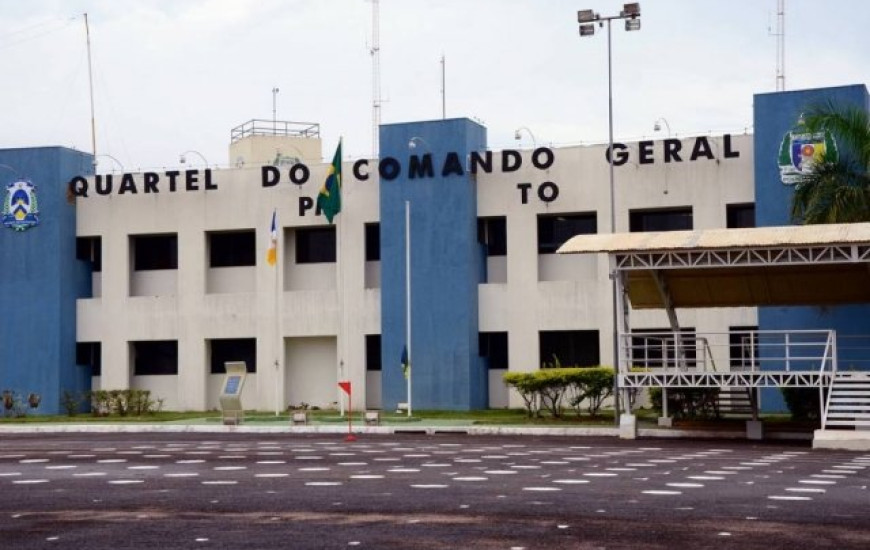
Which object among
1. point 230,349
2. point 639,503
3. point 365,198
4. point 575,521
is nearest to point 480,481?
point 639,503

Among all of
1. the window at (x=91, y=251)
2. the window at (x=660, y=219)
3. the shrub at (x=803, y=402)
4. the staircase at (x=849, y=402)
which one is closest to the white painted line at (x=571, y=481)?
the staircase at (x=849, y=402)

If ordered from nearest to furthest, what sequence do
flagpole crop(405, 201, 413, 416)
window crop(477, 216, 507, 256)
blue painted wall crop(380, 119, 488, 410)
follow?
1. blue painted wall crop(380, 119, 488, 410)
2. flagpole crop(405, 201, 413, 416)
3. window crop(477, 216, 507, 256)

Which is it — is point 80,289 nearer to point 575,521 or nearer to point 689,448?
point 689,448

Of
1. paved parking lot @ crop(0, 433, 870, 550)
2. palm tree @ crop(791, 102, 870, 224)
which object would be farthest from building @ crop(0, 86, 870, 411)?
paved parking lot @ crop(0, 433, 870, 550)

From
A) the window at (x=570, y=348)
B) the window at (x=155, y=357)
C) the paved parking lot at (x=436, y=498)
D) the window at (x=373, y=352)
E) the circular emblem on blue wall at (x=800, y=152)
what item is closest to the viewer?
the paved parking lot at (x=436, y=498)

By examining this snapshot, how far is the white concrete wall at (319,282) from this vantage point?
4266cm

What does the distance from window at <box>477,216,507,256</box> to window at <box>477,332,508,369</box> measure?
2.68m

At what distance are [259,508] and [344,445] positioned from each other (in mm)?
13360

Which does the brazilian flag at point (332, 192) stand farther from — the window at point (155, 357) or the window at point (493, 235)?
the window at point (155, 357)

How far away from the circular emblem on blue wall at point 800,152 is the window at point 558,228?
6769 mm

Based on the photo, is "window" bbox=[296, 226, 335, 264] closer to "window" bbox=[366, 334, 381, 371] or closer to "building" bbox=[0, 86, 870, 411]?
"building" bbox=[0, 86, 870, 411]

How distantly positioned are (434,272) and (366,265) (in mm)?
3352

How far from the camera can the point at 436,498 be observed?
16.6 meters

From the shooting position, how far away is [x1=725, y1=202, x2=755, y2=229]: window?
42.1 m
